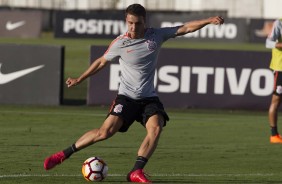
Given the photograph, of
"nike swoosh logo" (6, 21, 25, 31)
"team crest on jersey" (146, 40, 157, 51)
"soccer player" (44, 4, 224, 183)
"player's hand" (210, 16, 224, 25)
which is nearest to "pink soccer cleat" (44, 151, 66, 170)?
"soccer player" (44, 4, 224, 183)

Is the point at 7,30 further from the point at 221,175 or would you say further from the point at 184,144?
the point at 221,175

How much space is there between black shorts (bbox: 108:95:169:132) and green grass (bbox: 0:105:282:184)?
0.74 meters

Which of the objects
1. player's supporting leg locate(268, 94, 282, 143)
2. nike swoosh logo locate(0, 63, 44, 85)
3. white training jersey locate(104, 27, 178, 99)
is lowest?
nike swoosh logo locate(0, 63, 44, 85)

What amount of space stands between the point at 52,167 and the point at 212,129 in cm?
736

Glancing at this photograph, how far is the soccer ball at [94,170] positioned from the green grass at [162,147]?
4.6 inches

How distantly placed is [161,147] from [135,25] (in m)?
4.50

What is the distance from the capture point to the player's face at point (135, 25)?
1218 centimetres

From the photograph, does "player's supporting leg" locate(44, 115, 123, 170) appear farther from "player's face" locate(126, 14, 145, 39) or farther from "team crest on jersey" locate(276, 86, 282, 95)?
"team crest on jersey" locate(276, 86, 282, 95)

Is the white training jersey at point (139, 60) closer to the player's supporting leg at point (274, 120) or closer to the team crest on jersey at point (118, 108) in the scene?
the team crest on jersey at point (118, 108)

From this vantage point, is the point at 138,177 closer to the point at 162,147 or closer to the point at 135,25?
the point at 135,25

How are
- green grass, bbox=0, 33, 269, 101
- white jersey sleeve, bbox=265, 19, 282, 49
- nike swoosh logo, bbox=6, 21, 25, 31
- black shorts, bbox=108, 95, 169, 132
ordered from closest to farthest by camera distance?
black shorts, bbox=108, 95, 169, 132
white jersey sleeve, bbox=265, 19, 282, 49
green grass, bbox=0, 33, 269, 101
nike swoosh logo, bbox=6, 21, 25, 31

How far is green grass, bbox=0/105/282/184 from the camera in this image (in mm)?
13008

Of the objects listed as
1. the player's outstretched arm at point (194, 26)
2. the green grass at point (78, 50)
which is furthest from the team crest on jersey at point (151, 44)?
the green grass at point (78, 50)

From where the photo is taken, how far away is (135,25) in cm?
1225
